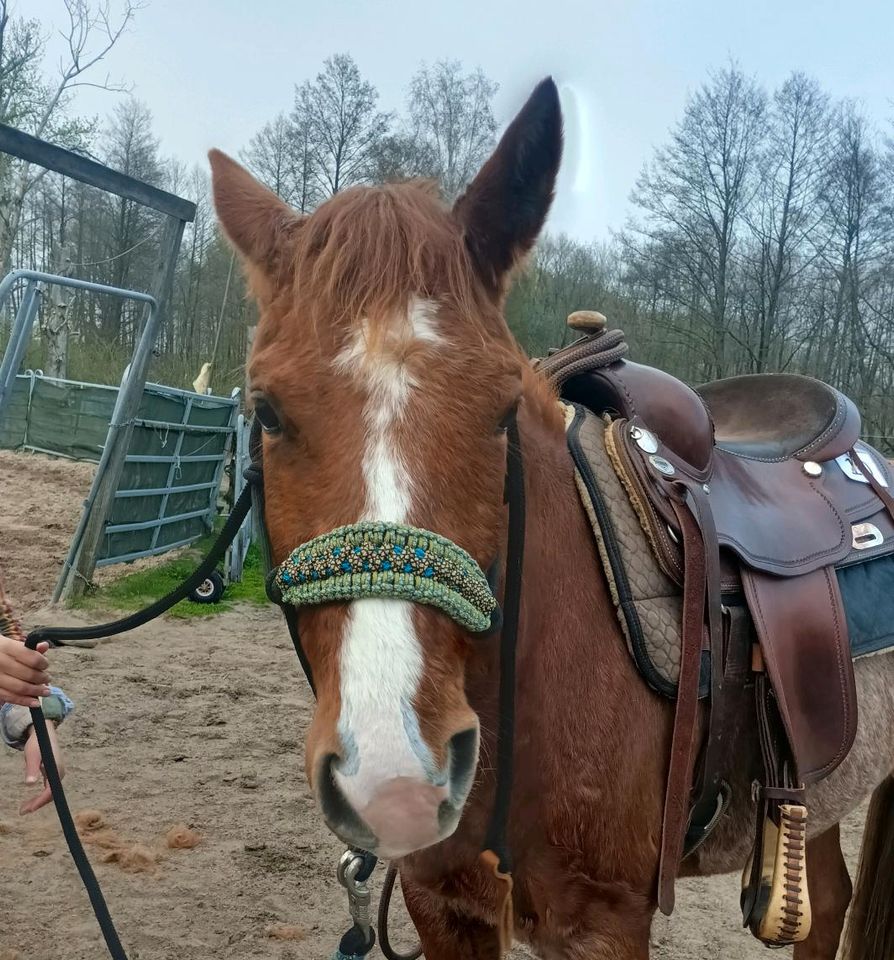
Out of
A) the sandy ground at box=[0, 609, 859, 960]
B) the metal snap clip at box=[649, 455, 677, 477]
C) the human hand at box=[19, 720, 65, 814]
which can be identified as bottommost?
the sandy ground at box=[0, 609, 859, 960]

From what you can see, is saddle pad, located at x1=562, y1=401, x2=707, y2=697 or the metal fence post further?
the metal fence post

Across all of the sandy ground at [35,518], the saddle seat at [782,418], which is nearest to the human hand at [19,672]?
the saddle seat at [782,418]

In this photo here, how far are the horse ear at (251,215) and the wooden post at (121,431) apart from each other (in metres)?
4.96

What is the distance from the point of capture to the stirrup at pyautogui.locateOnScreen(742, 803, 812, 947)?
153 cm

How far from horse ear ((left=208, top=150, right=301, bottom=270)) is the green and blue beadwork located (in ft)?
2.00

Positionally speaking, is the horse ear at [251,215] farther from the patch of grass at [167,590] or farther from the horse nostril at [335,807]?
the patch of grass at [167,590]

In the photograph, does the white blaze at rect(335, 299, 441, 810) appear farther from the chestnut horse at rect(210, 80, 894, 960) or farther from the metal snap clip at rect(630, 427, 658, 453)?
the metal snap clip at rect(630, 427, 658, 453)

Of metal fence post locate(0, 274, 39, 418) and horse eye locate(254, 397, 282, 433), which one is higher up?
metal fence post locate(0, 274, 39, 418)

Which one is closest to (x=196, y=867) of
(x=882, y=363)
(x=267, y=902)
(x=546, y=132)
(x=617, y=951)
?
(x=267, y=902)

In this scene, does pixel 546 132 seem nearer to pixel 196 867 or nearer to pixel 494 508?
pixel 494 508

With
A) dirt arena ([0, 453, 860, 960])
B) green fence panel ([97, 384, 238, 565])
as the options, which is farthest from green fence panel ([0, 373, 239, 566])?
dirt arena ([0, 453, 860, 960])

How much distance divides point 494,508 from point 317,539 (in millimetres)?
282

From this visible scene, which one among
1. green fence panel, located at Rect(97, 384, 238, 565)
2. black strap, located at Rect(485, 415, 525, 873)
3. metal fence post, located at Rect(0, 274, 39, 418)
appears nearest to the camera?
black strap, located at Rect(485, 415, 525, 873)

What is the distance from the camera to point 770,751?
5.13 feet
